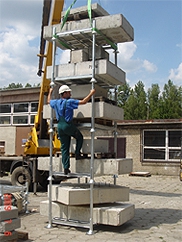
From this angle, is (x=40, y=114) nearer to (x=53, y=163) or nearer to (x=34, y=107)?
(x=34, y=107)

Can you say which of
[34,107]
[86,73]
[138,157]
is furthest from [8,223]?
[138,157]

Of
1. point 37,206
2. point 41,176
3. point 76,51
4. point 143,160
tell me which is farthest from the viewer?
point 143,160

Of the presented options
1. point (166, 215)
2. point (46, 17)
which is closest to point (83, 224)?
point (166, 215)

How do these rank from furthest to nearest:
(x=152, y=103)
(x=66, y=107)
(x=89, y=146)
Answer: (x=152, y=103), (x=89, y=146), (x=66, y=107)

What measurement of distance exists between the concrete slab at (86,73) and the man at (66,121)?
0.42m

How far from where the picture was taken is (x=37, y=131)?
513 inches

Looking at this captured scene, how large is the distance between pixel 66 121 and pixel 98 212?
190cm

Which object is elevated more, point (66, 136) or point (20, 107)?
point (20, 107)

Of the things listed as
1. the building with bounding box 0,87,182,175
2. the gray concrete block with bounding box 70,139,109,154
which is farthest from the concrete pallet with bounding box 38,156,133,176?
the building with bounding box 0,87,182,175

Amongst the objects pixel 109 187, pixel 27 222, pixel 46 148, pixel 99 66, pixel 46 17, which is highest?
pixel 46 17

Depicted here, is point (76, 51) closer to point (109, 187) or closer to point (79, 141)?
point (79, 141)

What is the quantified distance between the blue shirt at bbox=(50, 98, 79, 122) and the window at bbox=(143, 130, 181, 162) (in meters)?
13.4

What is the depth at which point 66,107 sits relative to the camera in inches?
266

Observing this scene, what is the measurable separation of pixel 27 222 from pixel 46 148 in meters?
5.55
